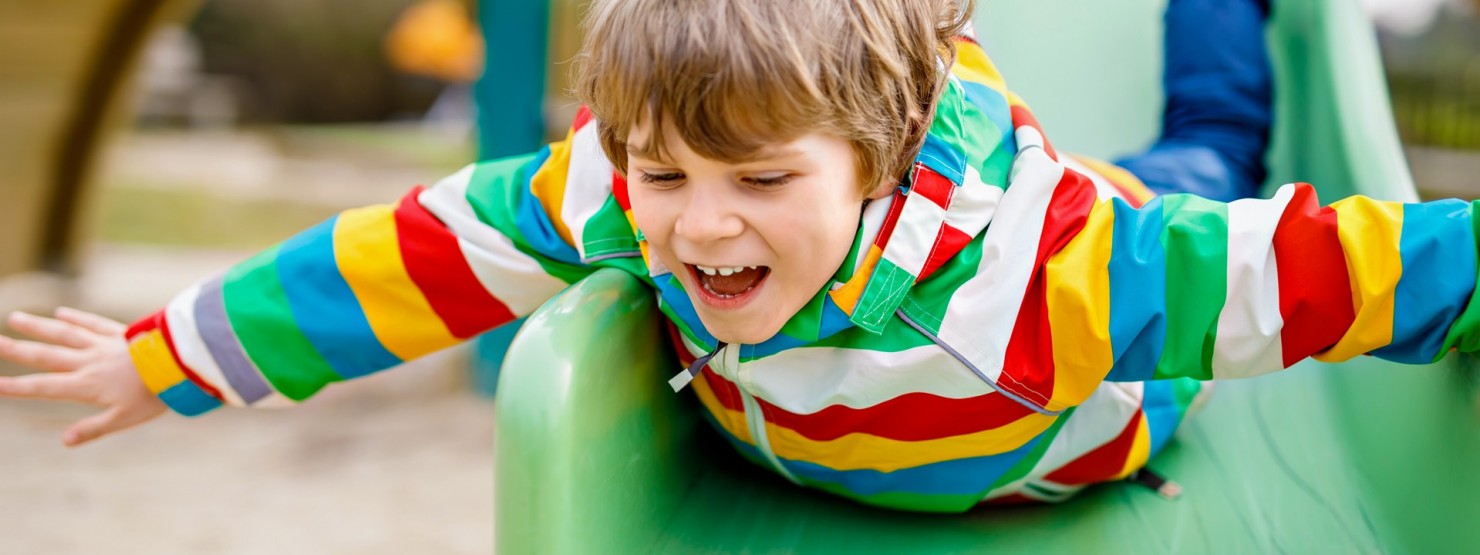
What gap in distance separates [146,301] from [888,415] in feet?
7.89

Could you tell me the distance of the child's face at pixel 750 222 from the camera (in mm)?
730

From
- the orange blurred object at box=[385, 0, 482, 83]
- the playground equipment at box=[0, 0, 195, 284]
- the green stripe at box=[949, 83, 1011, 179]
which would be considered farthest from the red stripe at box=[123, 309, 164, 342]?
the orange blurred object at box=[385, 0, 482, 83]

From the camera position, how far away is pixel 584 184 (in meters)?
0.90

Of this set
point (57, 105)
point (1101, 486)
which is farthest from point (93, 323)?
point (57, 105)

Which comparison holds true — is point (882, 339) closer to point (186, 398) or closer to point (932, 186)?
point (932, 186)

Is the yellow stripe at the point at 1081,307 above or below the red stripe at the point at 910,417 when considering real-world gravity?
above

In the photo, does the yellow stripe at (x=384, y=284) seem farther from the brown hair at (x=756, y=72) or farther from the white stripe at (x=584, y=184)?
the brown hair at (x=756, y=72)

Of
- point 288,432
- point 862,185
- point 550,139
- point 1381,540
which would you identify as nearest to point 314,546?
point 288,432

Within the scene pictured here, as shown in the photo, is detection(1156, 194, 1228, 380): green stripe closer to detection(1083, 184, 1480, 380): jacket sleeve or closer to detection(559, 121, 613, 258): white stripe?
detection(1083, 184, 1480, 380): jacket sleeve

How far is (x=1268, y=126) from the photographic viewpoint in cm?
143

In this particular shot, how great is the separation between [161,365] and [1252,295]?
2.62 feet

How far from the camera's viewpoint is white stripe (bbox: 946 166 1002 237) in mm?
813

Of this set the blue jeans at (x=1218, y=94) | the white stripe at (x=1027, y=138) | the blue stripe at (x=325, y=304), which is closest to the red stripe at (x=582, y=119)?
the blue stripe at (x=325, y=304)

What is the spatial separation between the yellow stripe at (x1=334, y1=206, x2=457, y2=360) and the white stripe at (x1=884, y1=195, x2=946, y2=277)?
1.23ft
